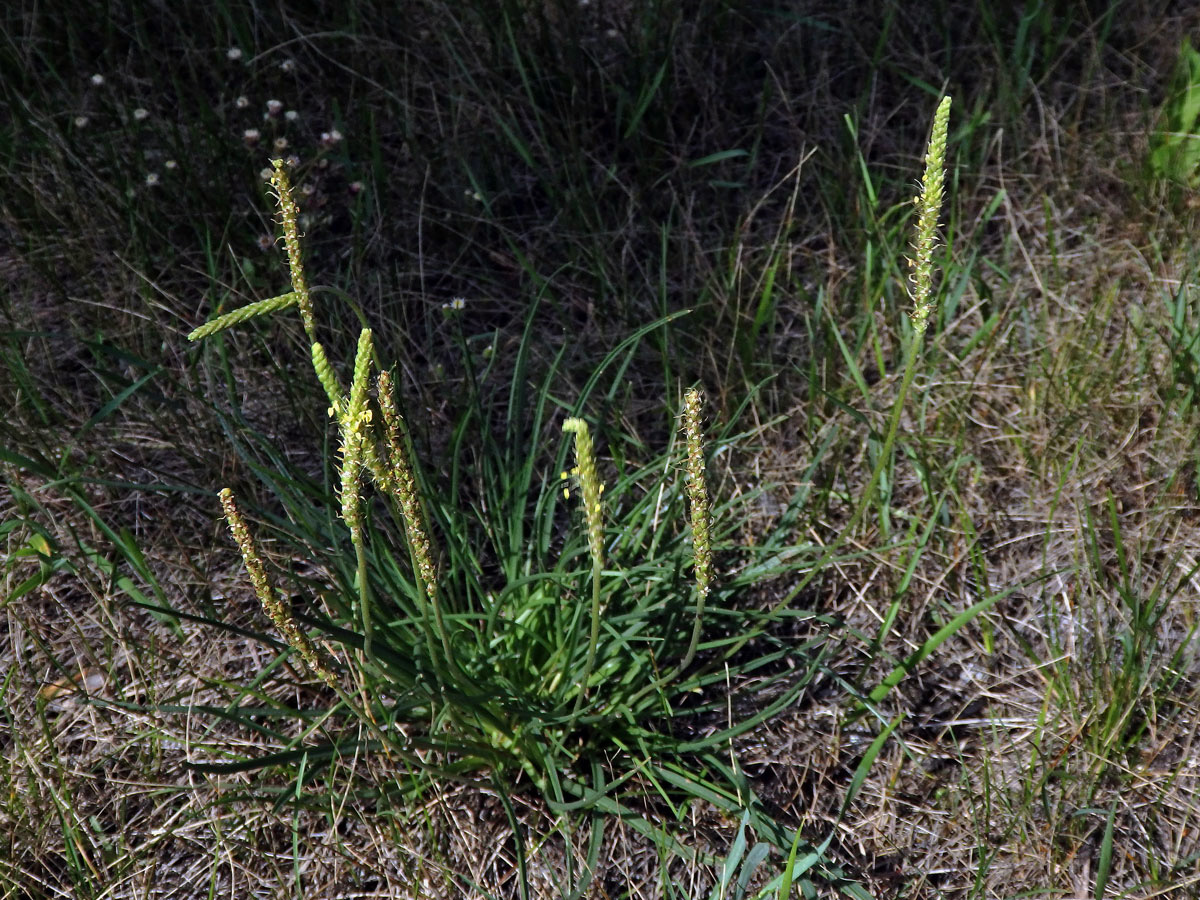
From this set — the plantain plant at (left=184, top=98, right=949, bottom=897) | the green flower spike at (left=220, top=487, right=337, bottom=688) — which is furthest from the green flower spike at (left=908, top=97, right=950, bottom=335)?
the green flower spike at (left=220, top=487, right=337, bottom=688)

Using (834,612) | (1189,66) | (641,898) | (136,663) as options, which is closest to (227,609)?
(136,663)

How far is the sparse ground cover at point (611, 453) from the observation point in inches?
84.4

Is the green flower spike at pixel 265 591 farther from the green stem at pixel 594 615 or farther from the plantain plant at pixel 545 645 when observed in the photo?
the green stem at pixel 594 615

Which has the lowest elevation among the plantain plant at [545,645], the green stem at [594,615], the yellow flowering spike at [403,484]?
the plantain plant at [545,645]

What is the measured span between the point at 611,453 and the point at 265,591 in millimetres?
1245

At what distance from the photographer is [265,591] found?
1590mm

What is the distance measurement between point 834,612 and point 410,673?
104 cm

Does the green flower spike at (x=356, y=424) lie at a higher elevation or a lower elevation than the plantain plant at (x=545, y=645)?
higher

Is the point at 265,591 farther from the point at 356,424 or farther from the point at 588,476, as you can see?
the point at 588,476

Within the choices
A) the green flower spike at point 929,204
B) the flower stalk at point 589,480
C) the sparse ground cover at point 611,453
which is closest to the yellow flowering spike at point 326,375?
the sparse ground cover at point 611,453

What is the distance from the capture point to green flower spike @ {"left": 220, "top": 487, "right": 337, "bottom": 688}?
1.54 m

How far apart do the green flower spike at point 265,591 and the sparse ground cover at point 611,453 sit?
4.3 inches

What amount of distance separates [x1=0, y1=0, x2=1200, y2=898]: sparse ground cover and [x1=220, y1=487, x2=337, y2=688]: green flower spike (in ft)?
0.36

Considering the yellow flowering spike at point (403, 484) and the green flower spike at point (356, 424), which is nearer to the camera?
the green flower spike at point (356, 424)
